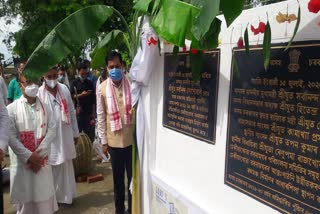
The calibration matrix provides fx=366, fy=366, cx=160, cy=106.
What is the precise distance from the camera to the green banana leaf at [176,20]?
1905 millimetres

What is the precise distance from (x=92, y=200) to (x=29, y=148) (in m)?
1.83

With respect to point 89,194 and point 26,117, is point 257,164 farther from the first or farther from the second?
point 89,194

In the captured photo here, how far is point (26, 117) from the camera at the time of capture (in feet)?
12.1

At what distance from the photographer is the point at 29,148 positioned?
372 cm

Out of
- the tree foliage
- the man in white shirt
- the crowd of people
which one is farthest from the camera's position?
the tree foliage

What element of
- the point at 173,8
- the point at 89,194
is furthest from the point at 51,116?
the point at 173,8

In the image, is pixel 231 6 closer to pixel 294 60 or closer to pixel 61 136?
pixel 294 60

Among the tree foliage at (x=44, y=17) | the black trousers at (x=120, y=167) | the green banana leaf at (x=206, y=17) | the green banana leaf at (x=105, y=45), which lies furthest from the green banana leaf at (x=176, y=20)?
the tree foliage at (x=44, y=17)

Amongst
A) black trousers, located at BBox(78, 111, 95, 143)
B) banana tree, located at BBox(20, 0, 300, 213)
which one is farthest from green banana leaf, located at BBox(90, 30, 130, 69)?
black trousers, located at BBox(78, 111, 95, 143)

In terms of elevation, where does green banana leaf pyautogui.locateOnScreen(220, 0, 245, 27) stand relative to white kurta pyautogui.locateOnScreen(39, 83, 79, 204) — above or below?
above

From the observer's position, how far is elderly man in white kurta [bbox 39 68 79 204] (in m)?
4.70

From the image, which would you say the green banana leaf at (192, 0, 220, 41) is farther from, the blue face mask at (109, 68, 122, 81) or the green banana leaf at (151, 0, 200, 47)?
the blue face mask at (109, 68, 122, 81)

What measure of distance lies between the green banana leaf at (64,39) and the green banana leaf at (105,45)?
562 mm

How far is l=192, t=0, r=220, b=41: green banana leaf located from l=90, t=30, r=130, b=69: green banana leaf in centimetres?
203
